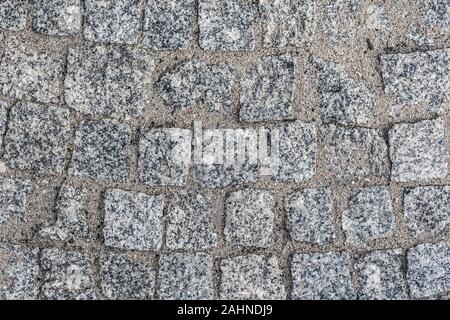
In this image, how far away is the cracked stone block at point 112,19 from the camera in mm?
2340

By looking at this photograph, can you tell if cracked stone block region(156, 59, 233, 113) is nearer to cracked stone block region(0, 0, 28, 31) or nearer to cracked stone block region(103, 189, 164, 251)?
cracked stone block region(103, 189, 164, 251)

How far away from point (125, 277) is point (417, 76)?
50.1 inches

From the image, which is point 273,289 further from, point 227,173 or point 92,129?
point 92,129

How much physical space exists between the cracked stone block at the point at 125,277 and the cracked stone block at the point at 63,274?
0.07m

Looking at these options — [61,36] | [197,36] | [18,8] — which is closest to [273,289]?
[197,36]

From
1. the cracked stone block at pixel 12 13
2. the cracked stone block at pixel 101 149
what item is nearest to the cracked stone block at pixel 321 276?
the cracked stone block at pixel 101 149

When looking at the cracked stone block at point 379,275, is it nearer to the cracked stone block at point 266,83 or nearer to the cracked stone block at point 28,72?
the cracked stone block at point 266,83

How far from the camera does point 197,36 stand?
2365 millimetres

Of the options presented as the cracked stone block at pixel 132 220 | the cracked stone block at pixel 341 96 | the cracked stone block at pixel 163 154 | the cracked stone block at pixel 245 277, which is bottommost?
the cracked stone block at pixel 245 277

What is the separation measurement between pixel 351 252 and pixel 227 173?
540 millimetres

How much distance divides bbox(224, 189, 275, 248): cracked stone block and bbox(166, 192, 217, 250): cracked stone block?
0.25 feet

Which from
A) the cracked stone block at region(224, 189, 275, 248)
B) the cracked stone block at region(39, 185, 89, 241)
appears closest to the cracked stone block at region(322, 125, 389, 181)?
the cracked stone block at region(224, 189, 275, 248)

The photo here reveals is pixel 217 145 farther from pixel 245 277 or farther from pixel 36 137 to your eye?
pixel 36 137

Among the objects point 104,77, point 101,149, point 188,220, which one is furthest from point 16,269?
point 104,77
